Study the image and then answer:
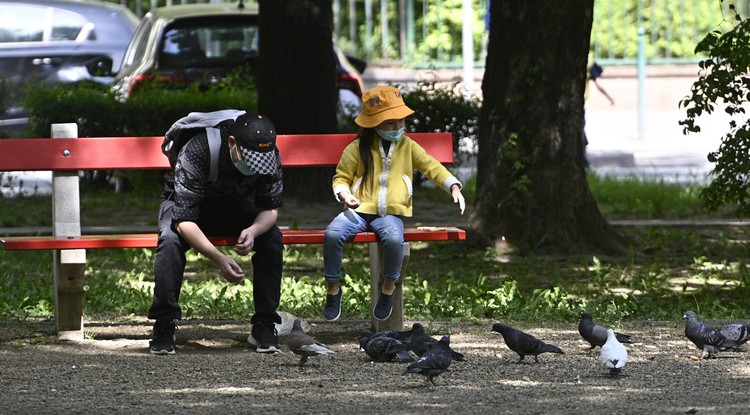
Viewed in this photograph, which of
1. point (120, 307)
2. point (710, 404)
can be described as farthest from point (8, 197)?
point (710, 404)

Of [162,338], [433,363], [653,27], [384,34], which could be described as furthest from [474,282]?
[653,27]

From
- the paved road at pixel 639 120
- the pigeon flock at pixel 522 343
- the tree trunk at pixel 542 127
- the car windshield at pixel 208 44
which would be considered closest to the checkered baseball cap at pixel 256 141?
the pigeon flock at pixel 522 343

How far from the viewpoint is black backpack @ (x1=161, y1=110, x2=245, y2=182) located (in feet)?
22.3

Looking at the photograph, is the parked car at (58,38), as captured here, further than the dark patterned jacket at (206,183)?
Yes

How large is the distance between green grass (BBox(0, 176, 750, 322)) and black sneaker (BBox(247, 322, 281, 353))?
109cm

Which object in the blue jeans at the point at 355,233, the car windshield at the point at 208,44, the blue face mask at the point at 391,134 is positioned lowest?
the blue jeans at the point at 355,233

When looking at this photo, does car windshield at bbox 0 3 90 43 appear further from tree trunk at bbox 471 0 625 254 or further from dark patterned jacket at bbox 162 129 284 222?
dark patterned jacket at bbox 162 129 284 222

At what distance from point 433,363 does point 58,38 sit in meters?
11.5

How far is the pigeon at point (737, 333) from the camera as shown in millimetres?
6848

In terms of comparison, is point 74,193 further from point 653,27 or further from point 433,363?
point 653,27

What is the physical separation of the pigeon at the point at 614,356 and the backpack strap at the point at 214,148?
75.5 inches

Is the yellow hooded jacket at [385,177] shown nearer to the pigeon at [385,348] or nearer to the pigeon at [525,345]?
the pigeon at [385,348]

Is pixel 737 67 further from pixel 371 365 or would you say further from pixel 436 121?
pixel 436 121

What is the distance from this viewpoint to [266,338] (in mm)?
7078
